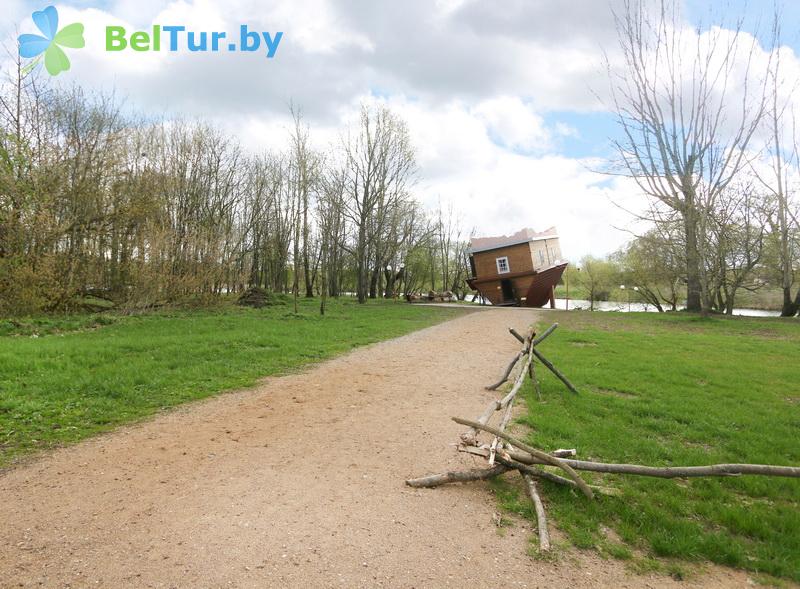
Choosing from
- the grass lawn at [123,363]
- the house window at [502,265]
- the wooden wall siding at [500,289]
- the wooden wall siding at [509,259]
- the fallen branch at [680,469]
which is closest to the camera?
the fallen branch at [680,469]

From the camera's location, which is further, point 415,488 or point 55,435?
point 55,435

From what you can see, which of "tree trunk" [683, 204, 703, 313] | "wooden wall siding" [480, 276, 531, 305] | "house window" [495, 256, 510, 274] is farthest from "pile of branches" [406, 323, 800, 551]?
"house window" [495, 256, 510, 274]

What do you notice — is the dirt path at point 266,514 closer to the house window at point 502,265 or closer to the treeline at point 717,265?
the treeline at point 717,265

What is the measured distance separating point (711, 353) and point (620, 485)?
947cm

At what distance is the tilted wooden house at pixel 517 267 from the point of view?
32875mm

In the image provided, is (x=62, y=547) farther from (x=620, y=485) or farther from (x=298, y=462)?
(x=620, y=485)

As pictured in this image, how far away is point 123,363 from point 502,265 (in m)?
29.0

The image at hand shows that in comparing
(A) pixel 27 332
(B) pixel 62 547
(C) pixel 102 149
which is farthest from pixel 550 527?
(C) pixel 102 149

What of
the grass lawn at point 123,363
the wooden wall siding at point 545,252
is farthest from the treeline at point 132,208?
the wooden wall siding at point 545,252

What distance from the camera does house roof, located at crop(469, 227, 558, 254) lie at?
3294 cm

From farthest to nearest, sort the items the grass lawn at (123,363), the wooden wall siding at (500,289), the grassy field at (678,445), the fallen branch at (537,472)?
the wooden wall siding at (500,289), the grass lawn at (123,363), the fallen branch at (537,472), the grassy field at (678,445)

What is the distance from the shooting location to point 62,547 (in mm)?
3162

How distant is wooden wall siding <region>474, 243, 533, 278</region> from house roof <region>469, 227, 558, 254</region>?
0.32m

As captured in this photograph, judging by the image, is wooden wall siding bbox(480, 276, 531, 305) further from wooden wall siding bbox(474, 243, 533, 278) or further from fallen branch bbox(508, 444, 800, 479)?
fallen branch bbox(508, 444, 800, 479)
